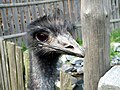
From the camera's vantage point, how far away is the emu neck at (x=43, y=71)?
1.64 meters

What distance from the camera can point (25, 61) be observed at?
7.15 feet

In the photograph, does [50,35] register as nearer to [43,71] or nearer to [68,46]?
[68,46]

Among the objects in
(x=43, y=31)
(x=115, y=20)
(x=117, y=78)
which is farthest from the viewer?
(x=115, y=20)

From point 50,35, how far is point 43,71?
0.28 m

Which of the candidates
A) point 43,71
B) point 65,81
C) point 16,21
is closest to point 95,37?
point 65,81

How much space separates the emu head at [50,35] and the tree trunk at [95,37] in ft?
1.67

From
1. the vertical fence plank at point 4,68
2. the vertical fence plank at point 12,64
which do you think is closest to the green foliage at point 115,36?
the vertical fence plank at point 4,68

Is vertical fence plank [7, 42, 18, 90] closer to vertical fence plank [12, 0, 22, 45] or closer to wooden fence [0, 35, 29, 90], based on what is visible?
wooden fence [0, 35, 29, 90]

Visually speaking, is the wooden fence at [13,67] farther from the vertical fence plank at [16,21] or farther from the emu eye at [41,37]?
the vertical fence plank at [16,21]

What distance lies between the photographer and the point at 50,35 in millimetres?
1508

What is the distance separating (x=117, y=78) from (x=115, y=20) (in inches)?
186

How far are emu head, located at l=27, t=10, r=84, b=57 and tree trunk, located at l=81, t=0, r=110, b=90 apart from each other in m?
0.51

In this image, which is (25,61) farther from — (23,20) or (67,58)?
(23,20)

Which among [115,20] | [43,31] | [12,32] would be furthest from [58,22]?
[115,20]
